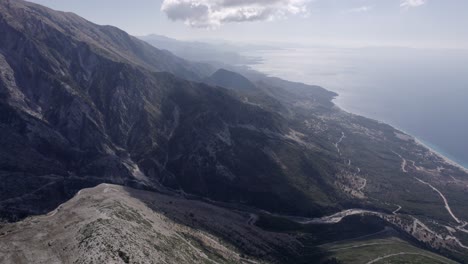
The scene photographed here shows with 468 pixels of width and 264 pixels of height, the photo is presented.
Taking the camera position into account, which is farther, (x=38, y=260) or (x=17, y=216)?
(x=17, y=216)

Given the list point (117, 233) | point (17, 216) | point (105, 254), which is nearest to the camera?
point (105, 254)

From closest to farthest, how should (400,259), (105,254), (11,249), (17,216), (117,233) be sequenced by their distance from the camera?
(105,254) → (11,249) → (117,233) → (400,259) → (17,216)

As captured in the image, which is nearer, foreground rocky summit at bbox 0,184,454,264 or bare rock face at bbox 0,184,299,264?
bare rock face at bbox 0,184,299,264

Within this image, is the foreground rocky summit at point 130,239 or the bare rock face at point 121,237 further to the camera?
the foreground rocky summit at point 130,239

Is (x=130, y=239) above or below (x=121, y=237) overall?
below

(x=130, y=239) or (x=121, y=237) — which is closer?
(x=121, y=237)

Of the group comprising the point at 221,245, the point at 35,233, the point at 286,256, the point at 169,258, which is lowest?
the point at 286,256

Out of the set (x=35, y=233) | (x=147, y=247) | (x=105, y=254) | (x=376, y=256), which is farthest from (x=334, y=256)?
(x=35, y=233)

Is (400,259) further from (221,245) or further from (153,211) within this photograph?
(153,211)

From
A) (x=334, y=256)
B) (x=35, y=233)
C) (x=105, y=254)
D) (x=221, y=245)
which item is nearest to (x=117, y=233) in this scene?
(x=105, y=254)

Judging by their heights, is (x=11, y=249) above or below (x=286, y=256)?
above
